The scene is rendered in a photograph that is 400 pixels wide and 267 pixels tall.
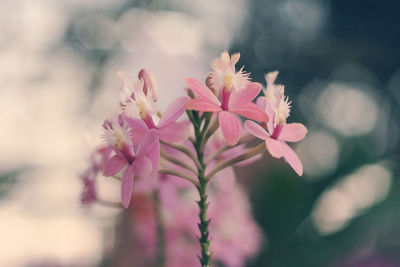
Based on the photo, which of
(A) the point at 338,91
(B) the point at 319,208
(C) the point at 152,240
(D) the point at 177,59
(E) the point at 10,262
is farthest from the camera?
(A) the point at 338,91

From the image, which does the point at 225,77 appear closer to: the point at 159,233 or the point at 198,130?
the point at 198,130

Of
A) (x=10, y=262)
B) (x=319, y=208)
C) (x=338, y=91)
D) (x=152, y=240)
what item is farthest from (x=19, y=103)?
(x=338, y=91)

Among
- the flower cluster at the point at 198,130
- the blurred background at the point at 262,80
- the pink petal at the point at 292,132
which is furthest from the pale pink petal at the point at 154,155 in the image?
the blurred background at the point at 262,80

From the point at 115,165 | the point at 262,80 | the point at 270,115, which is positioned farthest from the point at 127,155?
the point at 262,80

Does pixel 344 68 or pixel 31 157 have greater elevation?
pixel 344 68

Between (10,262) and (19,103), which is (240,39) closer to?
(19,103)

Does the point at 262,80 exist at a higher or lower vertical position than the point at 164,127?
higher

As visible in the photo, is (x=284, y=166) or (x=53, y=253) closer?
(x=53, y=253)
